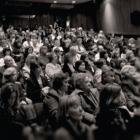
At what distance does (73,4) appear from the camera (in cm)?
1038

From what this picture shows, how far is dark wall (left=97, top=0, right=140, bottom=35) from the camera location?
27.9ft

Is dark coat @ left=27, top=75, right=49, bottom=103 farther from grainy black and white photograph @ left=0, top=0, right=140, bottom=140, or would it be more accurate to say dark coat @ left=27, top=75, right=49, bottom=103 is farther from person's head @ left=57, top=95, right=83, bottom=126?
person's head @ left=57, top=95, right=83, bottom=126

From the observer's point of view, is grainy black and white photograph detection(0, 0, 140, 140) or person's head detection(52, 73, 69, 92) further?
person's head detection(52, 73, 69, 92)

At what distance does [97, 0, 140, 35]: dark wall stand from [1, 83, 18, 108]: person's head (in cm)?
720

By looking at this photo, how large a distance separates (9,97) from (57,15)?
9.18m

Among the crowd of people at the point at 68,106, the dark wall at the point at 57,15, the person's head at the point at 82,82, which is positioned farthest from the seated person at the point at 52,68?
the dark wall at the point at 57,15

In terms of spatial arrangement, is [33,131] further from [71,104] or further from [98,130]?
[71,104]

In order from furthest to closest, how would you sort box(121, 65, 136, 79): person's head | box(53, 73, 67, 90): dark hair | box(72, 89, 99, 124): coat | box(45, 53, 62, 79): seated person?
box(45, 53, 62, 79): seated person
box(121, 65, 136, 79): person's head
box(72, 89, 99, 124): coat
box(53, 73, 67, 90): dark hair

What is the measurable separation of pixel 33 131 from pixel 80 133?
14 cm

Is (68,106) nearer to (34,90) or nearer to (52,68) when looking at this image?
(34,90)

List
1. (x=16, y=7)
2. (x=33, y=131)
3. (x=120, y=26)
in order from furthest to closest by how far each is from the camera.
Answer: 1. (x=16, y=7)
2. (x=120, y=26)
3. (x=33, y=131)

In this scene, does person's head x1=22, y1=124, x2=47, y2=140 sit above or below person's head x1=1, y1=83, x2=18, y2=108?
above

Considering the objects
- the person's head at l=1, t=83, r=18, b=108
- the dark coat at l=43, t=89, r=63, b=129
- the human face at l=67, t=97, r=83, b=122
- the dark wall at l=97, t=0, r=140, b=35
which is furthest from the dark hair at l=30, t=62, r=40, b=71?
the dark wall at l=97, t=0, r=140, b=35

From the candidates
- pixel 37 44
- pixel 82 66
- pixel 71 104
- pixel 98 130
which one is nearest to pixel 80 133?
pixel 98 130
